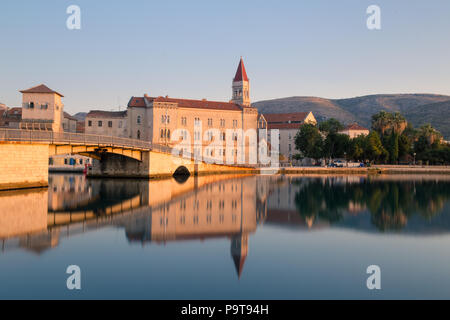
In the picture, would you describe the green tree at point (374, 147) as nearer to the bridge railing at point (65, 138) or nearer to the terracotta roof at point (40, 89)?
the bridge railing at point (65, 138)

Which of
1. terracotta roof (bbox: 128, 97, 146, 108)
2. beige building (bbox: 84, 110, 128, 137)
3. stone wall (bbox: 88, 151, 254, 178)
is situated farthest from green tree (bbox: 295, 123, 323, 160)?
stone wall (bbox: 88, 151, 254, 178)

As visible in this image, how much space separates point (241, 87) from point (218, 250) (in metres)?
95.9

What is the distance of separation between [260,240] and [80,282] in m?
7.05

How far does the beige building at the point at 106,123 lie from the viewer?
8219 cm

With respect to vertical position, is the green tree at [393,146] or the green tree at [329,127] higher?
the green tree at [329,127]

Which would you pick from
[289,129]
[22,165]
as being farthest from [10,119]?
A: [289,129]

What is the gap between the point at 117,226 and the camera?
17875mm

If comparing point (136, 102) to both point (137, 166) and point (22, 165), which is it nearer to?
point (137, 166)

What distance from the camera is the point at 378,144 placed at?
8881cm

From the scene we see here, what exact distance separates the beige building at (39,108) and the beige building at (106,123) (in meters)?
15.3

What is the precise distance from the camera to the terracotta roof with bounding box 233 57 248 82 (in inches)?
4227

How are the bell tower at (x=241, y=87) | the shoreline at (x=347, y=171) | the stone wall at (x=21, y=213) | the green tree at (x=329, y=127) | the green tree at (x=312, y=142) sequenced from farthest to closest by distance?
the bell tower at (x=241, y=87) → the green tree at (x=329, y=127) → the green tree at (x=312, y=142) → the shoreline at (x=347, y=171) → the stone wall at (x=21, y=213)

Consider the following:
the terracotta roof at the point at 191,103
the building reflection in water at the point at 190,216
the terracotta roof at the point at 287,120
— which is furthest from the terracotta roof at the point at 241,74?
the building reflection in water at the point at 190,216
